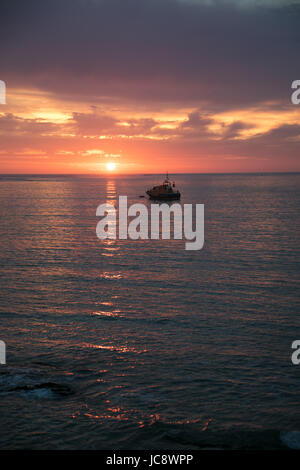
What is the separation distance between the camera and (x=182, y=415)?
1306 cm

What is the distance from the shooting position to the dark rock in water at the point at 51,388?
14.3 meters

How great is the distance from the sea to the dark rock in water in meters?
0.04

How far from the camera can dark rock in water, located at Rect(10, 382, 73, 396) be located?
46.9ft

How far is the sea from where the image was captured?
40.4 feet

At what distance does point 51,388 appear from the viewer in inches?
571

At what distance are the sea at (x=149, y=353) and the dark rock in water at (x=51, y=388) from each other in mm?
39

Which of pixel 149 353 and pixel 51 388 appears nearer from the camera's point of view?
pixel 51 388

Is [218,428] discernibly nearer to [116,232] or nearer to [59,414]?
[59,414]

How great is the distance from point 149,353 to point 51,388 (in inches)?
186

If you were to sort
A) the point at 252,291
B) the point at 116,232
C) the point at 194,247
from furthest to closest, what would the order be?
the point at 116,232 → the point at 194,247 → the point at 252,291

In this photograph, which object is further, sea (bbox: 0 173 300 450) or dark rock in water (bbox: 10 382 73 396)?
dark rock in water (bbox: 10 382 73 396)

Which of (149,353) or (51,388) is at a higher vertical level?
(149,353)

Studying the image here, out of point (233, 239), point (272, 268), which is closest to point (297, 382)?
point (272, 268)
